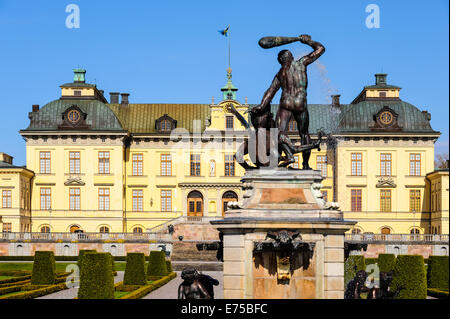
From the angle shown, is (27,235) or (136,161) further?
(136,161)

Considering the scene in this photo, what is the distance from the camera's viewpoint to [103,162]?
57000mm

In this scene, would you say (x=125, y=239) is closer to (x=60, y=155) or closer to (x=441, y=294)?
(x=60, y=155)

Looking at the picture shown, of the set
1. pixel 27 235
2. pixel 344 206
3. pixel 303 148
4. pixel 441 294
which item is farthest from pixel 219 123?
pixel 303 148

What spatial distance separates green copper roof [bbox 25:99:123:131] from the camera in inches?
2229

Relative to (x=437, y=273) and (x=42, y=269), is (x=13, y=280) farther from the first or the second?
(x=437, y=273)

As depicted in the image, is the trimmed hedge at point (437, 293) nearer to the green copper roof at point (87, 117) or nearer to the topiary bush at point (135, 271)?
the topiary bush at point (135, 271)

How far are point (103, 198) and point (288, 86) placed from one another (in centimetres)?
4505

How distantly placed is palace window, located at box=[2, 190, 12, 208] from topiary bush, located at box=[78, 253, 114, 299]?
117 feet

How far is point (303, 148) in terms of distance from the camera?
13125 mm

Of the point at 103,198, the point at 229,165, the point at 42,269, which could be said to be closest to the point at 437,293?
the point at 42,269

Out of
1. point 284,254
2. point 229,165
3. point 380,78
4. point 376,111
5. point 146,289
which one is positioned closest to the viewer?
point 284,254

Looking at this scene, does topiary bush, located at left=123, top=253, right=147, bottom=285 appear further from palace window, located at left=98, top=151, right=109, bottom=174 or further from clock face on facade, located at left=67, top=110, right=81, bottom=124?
clock face on facade, located at left=67, top=110, right=81, bottom=124
